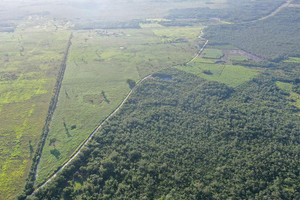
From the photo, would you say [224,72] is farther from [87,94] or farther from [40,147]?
[40,147]

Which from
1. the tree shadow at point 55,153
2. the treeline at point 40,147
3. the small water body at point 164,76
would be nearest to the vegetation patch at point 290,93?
the small water body at point 164,76

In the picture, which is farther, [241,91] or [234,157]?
[241,91]

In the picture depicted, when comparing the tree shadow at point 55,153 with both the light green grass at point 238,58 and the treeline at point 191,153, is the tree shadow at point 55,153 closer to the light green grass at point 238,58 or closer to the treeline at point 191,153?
the treeline at point 191,153

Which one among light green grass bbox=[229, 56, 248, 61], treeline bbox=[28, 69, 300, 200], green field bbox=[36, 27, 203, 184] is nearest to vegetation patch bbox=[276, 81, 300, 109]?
treeline bbox=[28, 69, 300, 200]

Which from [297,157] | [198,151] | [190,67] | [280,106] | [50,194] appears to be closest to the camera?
[50,194]

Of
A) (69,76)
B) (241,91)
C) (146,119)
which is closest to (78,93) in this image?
(69,76)

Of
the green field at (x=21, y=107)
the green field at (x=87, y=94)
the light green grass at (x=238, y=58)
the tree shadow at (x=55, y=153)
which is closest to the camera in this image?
the green field at (x=21, y=107)

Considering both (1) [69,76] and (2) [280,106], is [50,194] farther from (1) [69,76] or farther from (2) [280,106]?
(2) [280,106]
